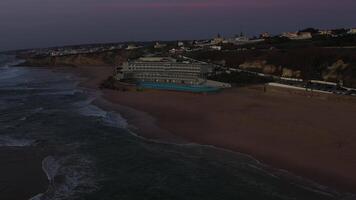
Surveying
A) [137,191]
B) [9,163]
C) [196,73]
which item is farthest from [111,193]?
[196,73]

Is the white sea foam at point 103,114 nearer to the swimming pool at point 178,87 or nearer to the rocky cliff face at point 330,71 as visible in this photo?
the swimming pool at point 178,87

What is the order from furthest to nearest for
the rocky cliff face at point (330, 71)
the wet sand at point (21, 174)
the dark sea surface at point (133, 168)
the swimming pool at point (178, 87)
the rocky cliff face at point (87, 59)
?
the rocky cliff face at point (87, 59), the swimming pool at point (178, 87), the rocky cliff face at point (330, 71), the wet sand at point (21, 174), the dark sea surface at point (133, 168)

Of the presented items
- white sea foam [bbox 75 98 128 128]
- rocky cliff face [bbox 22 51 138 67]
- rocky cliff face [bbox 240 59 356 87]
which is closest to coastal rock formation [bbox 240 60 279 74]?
rocky cliff face [bbox 240 59 356 87]

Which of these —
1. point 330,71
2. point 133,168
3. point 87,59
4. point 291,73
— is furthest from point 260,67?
point 87,59

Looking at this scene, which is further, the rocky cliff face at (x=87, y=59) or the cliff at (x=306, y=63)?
the rocky cliff face at (x=87, y=59)

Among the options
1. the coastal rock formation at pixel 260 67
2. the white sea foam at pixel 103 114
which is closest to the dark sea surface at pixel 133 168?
the white sea foam at pixel 103 114

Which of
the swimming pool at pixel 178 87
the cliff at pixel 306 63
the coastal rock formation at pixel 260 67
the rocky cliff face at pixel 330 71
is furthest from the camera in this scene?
the coastal rock formation at pixel 260 67

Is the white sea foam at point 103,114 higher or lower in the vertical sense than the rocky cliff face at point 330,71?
lower

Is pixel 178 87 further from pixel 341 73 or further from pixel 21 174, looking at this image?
pixel 21 174
